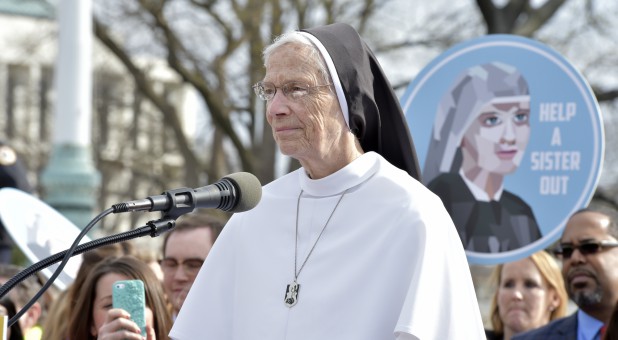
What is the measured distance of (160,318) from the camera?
541cm

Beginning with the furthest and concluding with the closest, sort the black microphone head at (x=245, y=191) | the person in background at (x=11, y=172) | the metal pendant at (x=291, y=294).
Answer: the person in background at (x=11, y=172) < the metal pendant at (x=291, y=294) < the black microphone head at (x=245, y=191)

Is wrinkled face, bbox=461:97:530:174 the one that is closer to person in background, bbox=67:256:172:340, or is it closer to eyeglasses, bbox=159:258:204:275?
eyeglasses, bbox=159:258:204:275

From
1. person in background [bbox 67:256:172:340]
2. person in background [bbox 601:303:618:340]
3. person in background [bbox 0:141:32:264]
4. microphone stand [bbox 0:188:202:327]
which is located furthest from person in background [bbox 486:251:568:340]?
microphone stand [bbox 0:188:202:327]

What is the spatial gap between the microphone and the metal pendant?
0.41 meters

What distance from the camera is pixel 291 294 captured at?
159 inches

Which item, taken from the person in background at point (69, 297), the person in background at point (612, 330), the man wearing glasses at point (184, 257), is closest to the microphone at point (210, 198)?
the person in background at point (69, 297)

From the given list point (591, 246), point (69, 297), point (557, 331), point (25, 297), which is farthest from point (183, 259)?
point (591, 246)

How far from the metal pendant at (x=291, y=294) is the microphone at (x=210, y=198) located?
0.41 metres

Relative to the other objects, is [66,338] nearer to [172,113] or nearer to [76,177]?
[76,177]

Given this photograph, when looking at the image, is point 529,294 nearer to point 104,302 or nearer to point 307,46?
point 104,302

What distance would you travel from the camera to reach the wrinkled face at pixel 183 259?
6125 mm

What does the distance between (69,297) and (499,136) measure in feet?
6.94

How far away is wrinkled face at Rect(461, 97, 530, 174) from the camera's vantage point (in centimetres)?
616

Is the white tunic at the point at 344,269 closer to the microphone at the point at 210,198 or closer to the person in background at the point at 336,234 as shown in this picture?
the person in background at the point at 336,234
